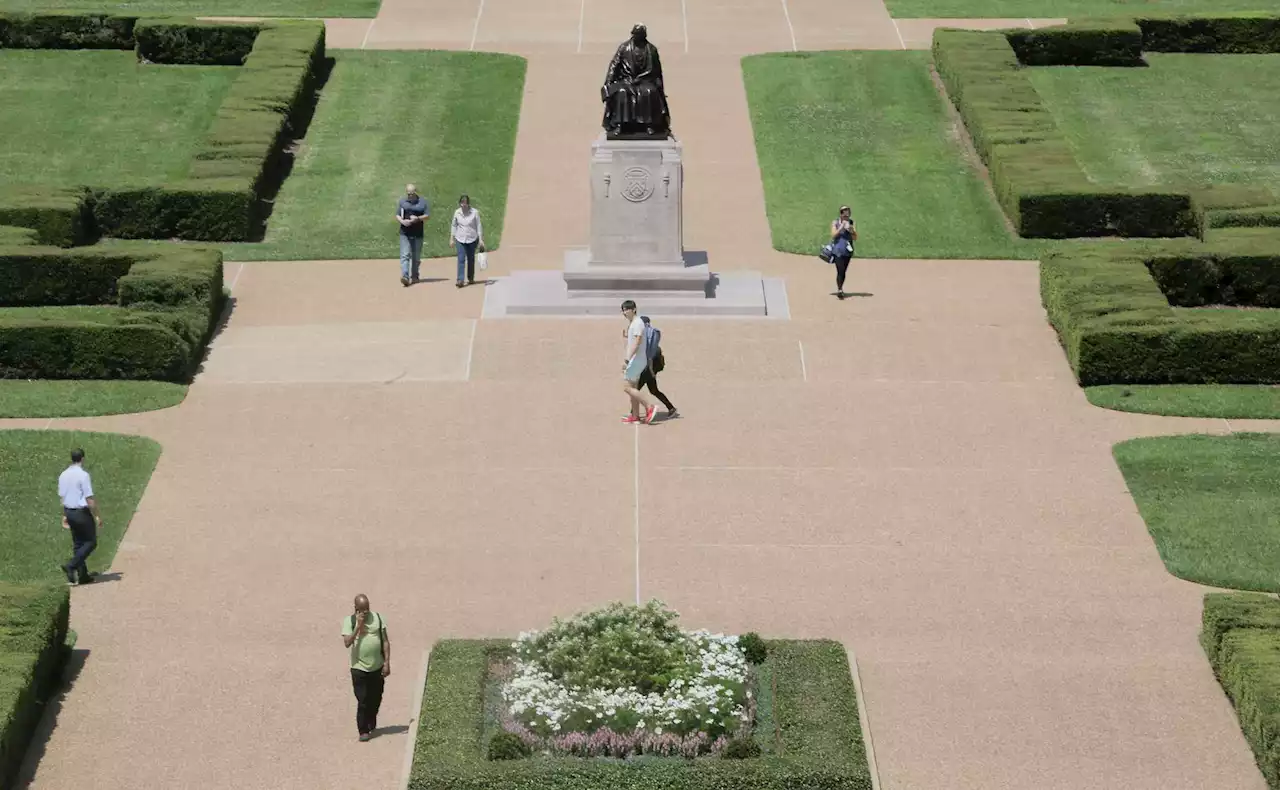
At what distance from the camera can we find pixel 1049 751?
18797 mm

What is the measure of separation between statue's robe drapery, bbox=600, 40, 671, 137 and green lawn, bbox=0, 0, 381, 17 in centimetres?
1829

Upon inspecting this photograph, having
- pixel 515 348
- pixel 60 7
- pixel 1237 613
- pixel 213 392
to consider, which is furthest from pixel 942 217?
pixel 60 7

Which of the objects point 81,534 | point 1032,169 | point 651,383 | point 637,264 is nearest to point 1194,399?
point 651,383

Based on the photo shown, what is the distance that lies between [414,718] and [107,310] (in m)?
11.8

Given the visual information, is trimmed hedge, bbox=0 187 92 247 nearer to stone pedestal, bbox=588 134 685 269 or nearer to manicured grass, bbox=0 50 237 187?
manicured grass, bbox=0 50 237 187

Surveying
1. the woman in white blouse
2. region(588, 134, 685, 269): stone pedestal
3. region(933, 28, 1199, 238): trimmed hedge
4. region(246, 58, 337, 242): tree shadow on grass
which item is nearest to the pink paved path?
the woman in white blouse

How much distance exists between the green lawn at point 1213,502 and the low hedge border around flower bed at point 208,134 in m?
15.6

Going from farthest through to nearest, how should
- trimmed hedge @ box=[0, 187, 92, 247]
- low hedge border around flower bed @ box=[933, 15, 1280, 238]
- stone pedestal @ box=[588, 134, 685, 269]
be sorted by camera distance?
1. low hedge border around flower bed @ box=[933, 15, 1280, 238]
2. trimmed hedge @ box=[0, 187, 92, 247]
3. stone pedestal @ box=[588, 134, 685, 269]

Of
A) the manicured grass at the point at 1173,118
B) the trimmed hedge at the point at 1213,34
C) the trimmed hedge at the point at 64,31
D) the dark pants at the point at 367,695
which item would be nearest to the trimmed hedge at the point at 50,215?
the trimmed hedge at the point at 64,31

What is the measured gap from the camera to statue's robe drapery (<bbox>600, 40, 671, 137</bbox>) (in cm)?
2959

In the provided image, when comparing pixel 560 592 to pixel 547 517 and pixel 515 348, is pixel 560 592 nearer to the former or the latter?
pixel 547 517

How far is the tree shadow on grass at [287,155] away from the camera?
35.2 meters

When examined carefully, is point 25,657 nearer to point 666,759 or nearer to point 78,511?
point 78,511

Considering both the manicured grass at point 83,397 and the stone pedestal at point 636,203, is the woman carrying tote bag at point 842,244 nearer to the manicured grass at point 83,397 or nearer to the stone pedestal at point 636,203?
the stone pedestal at point 636,203
